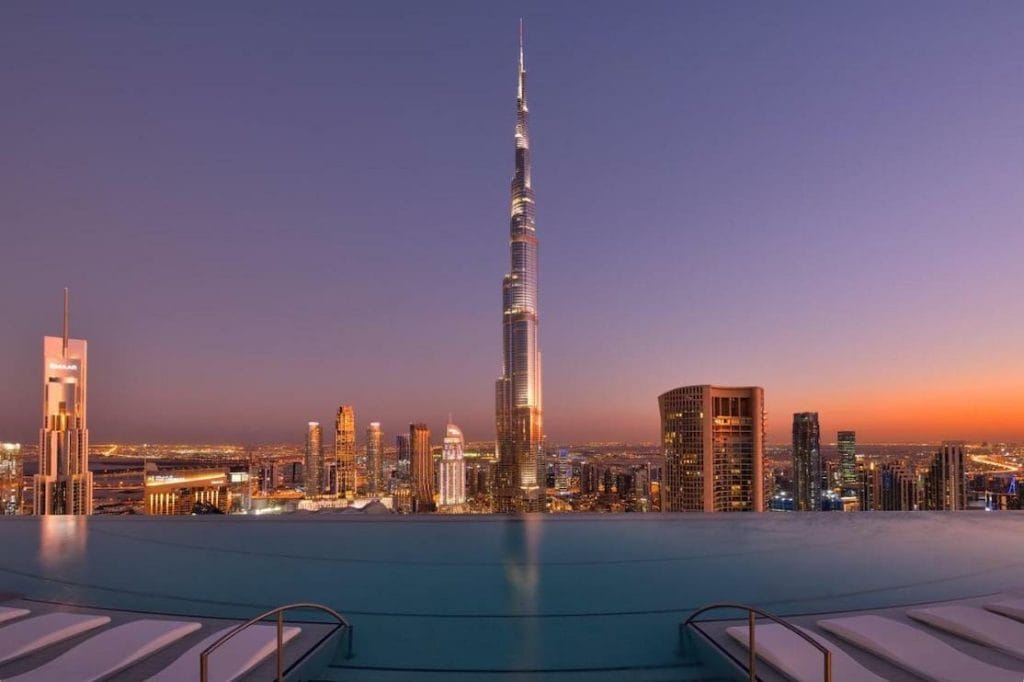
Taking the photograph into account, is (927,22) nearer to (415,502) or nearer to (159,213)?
(159,213)

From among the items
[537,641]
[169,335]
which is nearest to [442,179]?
[169,335]

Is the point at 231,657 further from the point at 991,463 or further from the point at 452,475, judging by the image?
the point at 452,475

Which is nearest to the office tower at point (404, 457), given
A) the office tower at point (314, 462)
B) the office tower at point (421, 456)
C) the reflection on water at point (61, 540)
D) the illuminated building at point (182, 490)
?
the office tower at point (421, 456)

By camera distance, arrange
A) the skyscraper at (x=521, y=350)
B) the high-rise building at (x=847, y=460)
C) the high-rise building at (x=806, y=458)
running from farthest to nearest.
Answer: the skyscraper at (x=521, y=350), the high-rise building at (x=847, y=460), the high-rise building at (x=806, y=458)

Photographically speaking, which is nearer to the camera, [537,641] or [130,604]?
[537,641]

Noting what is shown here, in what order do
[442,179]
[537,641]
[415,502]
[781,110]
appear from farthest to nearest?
[415,502] < [442,179] < [781,110] < [537,641]

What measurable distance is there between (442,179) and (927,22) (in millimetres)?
17910

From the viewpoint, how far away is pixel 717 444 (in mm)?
46906

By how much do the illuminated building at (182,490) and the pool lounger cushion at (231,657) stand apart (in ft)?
176

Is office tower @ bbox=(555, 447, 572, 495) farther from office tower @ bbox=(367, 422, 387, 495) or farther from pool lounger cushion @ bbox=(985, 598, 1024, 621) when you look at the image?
pool lounger cushion @ bbox=(985, 598, 1024, 621)

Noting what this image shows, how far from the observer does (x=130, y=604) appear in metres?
3.49

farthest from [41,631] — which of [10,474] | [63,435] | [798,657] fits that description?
[10,474]

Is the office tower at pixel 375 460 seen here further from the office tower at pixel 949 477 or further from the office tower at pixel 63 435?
the office tower at pixel 949 477

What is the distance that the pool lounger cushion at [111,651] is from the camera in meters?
2.27
